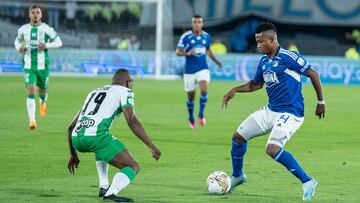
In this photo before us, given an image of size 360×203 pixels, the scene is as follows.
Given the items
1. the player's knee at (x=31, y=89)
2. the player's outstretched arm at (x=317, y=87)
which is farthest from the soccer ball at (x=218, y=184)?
the player's knee at (x=31, y=89)

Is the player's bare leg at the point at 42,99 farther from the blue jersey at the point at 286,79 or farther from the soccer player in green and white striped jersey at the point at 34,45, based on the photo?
the blue jersey at the point at 286,79

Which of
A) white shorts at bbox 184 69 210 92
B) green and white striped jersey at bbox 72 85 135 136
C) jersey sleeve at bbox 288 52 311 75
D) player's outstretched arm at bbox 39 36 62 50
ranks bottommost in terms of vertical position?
white shorts at bbox 184 69 210 92

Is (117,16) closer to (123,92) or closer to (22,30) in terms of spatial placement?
(22,30)

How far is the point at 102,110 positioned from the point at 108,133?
0.90 feet

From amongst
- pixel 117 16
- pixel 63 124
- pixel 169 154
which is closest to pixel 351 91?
pixel 117 16

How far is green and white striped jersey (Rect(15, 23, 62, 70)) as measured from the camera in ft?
66.3

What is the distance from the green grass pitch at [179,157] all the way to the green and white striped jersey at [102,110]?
0.87 metres

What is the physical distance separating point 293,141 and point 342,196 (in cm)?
717

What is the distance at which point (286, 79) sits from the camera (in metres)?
11.3

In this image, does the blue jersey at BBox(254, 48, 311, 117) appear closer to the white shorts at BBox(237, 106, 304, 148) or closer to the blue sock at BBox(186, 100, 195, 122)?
the white shorts at BBox(237, 106, 304, 148)

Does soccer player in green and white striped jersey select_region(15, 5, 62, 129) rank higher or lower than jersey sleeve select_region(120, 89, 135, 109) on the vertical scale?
lower

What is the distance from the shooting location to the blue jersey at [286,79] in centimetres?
1123

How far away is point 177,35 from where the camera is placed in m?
48.5

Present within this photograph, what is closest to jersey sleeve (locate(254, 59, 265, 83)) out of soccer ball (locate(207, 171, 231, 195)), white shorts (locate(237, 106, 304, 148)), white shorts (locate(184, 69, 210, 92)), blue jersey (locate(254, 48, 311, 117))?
blue jersey (locate(254, 48, 311, 117))
